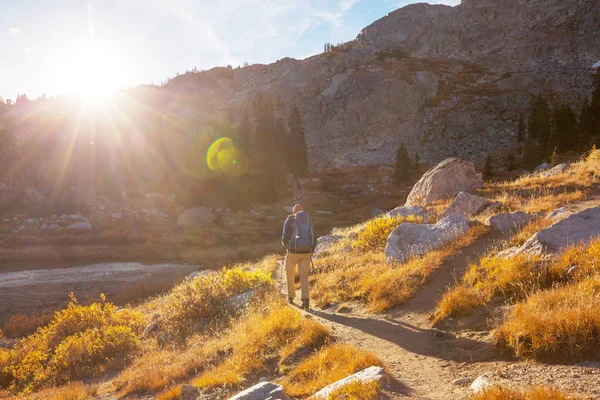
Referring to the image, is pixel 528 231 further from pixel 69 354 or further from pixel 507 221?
pixel 69 354

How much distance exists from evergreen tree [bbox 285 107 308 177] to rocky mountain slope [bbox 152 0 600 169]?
13.6m

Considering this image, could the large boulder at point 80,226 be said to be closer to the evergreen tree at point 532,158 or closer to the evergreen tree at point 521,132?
the evergreen tree at point 532,158

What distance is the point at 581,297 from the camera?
18.1 feet

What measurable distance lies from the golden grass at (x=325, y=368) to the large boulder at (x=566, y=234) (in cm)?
503

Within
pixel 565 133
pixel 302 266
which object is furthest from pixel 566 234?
pixel 565 133

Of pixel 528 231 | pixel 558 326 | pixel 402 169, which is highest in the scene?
pixel 402 169

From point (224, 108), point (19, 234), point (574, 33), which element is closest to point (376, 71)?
point (224, 108)

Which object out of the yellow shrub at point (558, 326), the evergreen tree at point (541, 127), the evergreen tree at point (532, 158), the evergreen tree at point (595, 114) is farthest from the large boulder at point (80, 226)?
the evergreen tree at point (595, 114)

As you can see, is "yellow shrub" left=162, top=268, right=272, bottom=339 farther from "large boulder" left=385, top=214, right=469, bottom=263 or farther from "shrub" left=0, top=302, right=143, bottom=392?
"large boulder" left=385, top=214, right=469, bottom=263

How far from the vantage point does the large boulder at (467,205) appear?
1576cm

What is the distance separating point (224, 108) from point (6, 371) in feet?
349

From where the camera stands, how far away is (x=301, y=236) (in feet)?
36.1

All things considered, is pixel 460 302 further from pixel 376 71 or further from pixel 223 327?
pixel 376 71

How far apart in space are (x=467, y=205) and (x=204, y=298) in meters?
11.7
